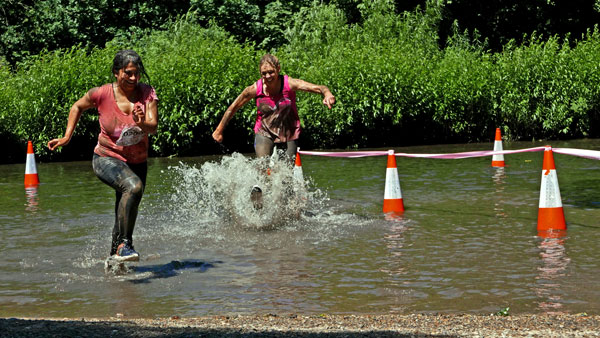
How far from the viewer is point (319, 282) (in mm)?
7941

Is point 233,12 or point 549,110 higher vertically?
point 233,12

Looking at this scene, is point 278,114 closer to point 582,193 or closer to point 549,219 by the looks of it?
point 549,219

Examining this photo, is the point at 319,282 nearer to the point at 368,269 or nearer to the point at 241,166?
the point at 368,269

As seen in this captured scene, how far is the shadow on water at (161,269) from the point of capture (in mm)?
8336

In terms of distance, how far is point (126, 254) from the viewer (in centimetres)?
828

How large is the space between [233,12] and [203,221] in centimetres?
2908

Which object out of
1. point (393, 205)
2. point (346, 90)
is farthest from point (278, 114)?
point (346, 90)

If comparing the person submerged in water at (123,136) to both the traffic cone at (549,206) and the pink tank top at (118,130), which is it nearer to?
the pink tank top at (118,130)

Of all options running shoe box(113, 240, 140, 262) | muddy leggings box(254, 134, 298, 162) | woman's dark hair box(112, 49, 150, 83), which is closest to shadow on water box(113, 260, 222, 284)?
running shoe box(113, 240, 140, 262)

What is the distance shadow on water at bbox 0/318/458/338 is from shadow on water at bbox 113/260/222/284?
6.89 ft

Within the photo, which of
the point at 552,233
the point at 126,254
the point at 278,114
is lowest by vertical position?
the point at 552,233

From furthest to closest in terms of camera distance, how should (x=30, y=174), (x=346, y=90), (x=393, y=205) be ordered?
(x=346, y=90), (x=30, y=174), (x=393, y=205)

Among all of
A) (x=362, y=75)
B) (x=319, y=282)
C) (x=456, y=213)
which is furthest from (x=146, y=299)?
(x=362, y=75)

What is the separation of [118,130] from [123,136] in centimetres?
8
